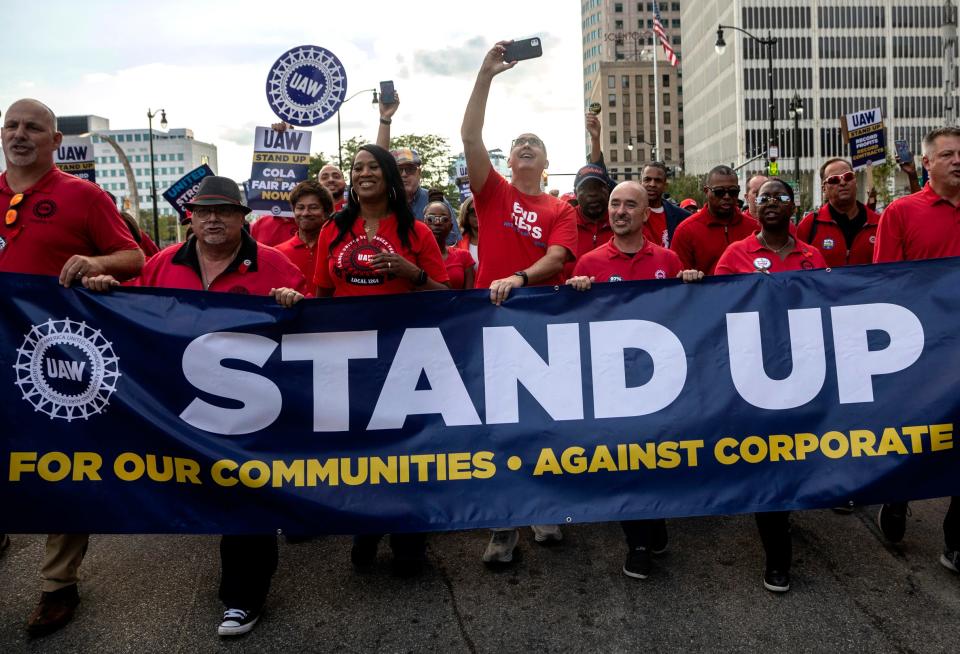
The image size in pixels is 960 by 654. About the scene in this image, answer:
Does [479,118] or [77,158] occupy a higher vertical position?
[77,158]

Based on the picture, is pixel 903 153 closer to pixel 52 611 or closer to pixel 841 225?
pixel 841 225

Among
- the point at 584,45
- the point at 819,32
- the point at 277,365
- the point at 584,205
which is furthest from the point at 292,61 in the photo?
the point at 584,45

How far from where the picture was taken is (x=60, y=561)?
414 cm

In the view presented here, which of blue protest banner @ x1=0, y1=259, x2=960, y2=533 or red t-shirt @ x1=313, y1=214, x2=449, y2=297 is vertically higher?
red t-shirt @ x1=313, y1=214, x2=449, y2=297

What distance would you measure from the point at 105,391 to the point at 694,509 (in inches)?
117

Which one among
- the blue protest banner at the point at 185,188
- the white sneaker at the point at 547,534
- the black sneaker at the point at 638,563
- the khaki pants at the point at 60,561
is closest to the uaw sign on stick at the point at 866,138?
the white sneaker at the point at 547,534

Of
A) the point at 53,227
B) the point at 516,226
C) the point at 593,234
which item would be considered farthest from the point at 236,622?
the point at 593,234

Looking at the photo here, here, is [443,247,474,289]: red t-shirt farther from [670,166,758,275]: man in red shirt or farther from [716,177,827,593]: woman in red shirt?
[716,177,827,593]: woman in red shirt

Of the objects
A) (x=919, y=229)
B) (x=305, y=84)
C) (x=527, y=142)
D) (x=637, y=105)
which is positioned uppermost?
(x=637, y=105)

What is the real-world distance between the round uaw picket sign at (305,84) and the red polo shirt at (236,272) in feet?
18.6

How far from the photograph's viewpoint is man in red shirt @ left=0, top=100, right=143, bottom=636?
13.8ft

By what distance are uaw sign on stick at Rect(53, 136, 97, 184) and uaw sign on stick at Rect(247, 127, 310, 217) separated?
232cm

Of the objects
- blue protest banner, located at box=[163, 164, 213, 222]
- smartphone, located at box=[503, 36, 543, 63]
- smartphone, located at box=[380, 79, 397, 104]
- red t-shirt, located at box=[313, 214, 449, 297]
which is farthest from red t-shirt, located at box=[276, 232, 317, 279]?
blue protest banner, located at box=[163, 164, 213, 222]

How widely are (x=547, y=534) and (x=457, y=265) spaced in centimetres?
211
